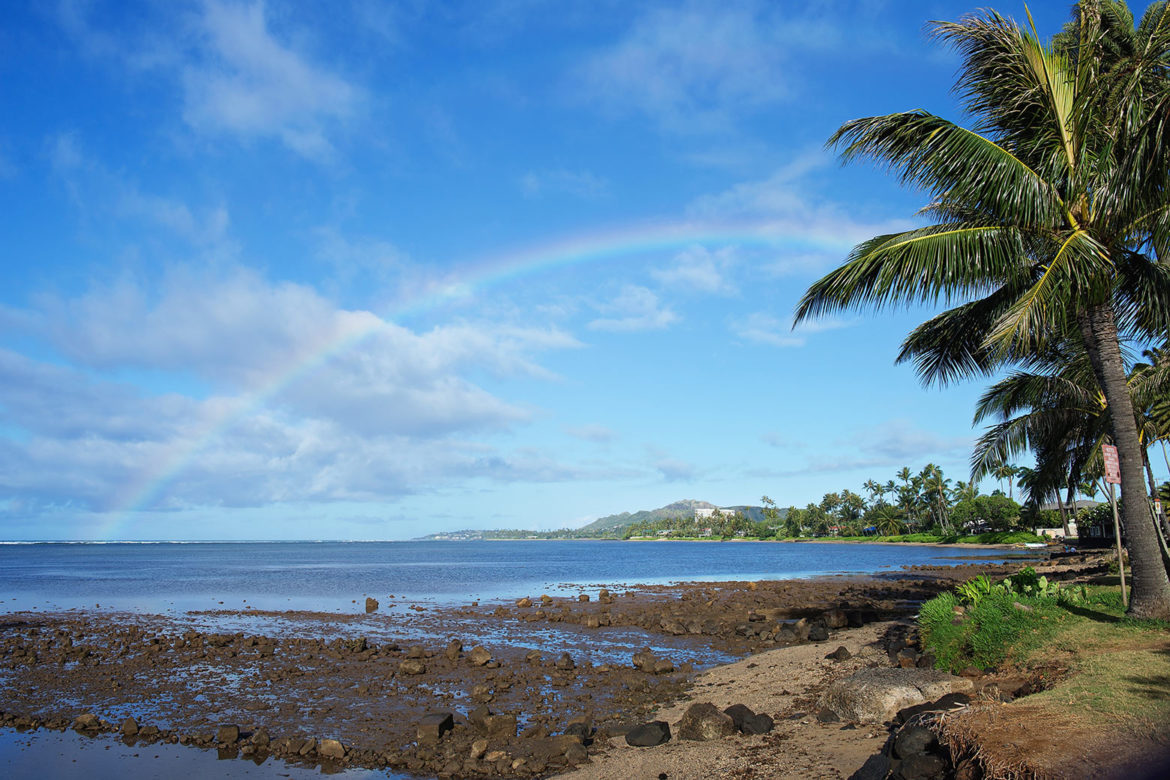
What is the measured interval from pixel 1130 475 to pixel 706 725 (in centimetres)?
801

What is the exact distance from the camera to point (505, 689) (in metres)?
16.0

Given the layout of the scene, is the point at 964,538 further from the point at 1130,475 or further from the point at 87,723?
the point at 87,723

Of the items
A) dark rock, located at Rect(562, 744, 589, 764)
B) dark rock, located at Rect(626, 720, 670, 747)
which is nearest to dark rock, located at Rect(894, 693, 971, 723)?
dark rock, located at Rect(626, 720, 670, 747)

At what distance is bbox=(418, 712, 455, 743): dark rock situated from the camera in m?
11.8

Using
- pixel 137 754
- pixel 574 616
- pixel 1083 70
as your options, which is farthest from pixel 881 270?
pixel 574 616

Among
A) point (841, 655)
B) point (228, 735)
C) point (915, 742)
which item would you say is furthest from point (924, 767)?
point (228, 735)

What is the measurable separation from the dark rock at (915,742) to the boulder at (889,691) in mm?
2467

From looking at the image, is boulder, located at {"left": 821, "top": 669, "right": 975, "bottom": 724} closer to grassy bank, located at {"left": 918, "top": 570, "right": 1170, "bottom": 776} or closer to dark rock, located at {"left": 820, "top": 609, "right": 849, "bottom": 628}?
grassy bank, located at {"left": 918, "top": 570, "right": 1170, "bottom": 776}

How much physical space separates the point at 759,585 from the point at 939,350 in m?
30.2

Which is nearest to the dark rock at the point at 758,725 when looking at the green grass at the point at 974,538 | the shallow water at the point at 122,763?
the shallow water at the point at 122,763

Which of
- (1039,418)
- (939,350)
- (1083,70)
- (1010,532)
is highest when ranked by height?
(1083,70)

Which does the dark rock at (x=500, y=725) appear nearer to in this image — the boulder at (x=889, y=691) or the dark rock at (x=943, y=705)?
the boulder at (x=889, y=691)

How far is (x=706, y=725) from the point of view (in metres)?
10.8

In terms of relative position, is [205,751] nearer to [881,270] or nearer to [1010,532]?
[881,270]
